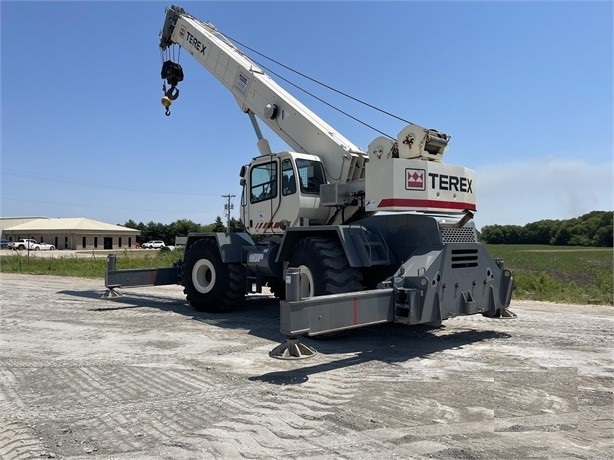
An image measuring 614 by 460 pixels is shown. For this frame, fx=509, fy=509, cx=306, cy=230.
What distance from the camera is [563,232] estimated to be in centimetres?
9300

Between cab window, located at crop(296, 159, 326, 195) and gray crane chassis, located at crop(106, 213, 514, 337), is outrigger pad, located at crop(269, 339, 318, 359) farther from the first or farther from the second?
cab window, located at crop(296, 159, 326, 195)

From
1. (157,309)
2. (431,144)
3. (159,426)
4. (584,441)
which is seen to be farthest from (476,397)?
(157,309)

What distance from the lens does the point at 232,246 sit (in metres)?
10.7

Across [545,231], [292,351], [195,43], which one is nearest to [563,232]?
[545,231]

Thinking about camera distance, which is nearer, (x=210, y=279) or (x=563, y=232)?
(x=210, y=279)

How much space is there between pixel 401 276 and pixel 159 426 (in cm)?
400

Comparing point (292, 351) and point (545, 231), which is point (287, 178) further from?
point (545, 231)

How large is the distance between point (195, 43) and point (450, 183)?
825 centimetres

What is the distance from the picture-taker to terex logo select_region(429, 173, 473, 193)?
840 centimetres

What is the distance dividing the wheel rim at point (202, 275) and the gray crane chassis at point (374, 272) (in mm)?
418

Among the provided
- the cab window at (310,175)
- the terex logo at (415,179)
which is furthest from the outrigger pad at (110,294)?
the terex logo at (415,179)

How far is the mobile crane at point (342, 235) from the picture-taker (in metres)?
6.95

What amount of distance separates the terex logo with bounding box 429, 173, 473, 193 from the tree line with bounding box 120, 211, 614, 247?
68.7m

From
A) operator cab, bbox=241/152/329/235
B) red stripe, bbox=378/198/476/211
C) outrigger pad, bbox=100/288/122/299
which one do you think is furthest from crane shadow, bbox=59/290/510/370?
red stripe, bbox=378/198/476/211
